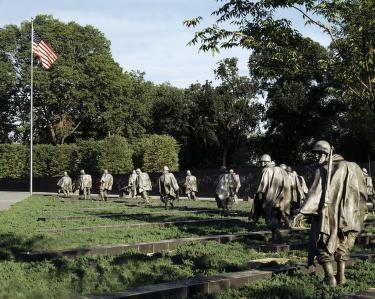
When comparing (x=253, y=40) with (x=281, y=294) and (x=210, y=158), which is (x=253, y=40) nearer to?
(x=281, y=294)

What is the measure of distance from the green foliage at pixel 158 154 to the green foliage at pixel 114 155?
215 cm

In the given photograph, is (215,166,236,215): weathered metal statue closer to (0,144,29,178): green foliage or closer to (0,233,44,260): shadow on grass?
(0,233,44,260): shadow on grass

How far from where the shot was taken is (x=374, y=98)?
13234mm

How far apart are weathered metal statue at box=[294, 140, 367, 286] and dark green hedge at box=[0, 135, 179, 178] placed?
43758 mm

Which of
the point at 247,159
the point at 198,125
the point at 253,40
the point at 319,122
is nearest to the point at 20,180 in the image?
the point at 198,125

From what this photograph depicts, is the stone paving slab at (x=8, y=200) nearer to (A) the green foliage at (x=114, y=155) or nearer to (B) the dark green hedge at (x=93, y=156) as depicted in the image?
(A) the green foliage at (x=114, y=155)

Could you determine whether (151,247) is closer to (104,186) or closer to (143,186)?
(143,186)

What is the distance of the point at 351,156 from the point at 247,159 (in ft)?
43.1

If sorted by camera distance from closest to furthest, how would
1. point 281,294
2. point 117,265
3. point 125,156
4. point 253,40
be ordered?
point 281,294 < point 117,265 < point 253,40 < point 125,156

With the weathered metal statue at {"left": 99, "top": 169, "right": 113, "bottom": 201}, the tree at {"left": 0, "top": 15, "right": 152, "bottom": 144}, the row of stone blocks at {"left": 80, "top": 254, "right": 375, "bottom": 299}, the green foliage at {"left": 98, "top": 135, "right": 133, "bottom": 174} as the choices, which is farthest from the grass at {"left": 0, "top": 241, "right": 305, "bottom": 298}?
the tree at {"left": 0, "top": 15, "right": 152, "bottom": 144}

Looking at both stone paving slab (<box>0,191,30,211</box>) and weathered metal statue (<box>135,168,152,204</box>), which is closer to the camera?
stone paving slab (<box>0,191,30,211</box>)

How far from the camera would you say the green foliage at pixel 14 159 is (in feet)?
194

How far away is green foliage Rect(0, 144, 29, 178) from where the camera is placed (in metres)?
59.3

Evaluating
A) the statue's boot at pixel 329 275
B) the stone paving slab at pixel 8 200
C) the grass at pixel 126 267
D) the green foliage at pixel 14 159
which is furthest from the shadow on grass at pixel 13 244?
the green foliage at pixel 14 159
